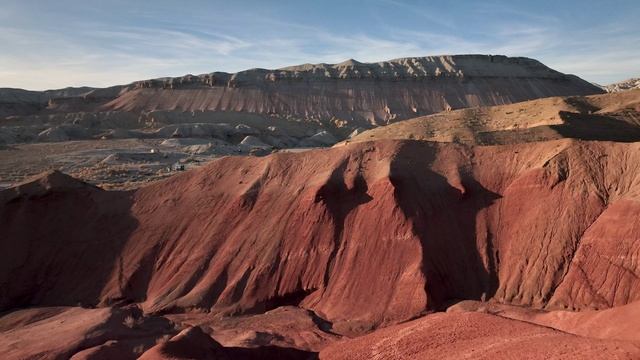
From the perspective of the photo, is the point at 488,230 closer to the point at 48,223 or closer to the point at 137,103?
the point at 48,223

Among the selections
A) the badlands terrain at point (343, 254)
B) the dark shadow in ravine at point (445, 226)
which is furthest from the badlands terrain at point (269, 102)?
the dark shadow in ravine at point (445, 226)

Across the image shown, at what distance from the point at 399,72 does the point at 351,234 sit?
350 feet

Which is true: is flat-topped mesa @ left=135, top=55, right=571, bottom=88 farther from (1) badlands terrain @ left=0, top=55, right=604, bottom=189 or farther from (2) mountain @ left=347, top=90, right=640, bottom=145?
(2) mountain @ left=347, top=90, right=640, bottom=145

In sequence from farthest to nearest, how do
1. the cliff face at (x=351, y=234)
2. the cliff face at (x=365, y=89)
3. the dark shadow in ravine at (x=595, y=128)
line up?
the cliff face at (x=365, y=89) → the dark shadow in ravine at (x=595, y=128) → the cliff face at (x=351, y=234)

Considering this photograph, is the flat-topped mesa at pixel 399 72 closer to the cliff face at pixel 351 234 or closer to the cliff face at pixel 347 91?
the cliff face at pixel 347 91

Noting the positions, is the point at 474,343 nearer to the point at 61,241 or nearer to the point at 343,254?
the point at 343,254

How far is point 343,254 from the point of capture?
21.7m

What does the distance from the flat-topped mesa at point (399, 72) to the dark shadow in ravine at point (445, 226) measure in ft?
328

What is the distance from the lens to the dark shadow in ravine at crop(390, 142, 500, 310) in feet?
65.8

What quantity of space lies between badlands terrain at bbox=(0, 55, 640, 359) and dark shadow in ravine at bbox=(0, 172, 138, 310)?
0.23 feet

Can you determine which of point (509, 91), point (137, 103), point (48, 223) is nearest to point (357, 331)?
point (48, 223)

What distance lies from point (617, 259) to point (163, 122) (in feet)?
289

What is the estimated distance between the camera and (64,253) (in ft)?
78.6

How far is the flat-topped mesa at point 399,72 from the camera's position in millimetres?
118562
